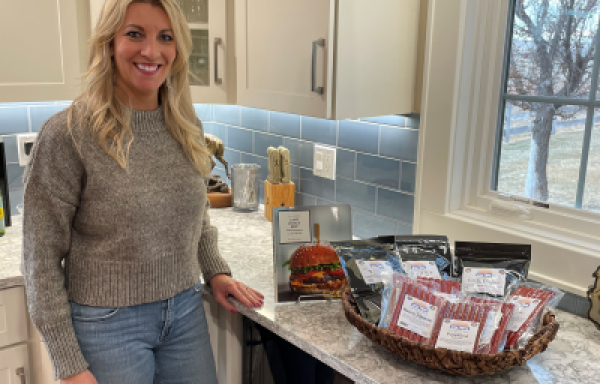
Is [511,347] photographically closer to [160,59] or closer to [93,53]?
[160,59]

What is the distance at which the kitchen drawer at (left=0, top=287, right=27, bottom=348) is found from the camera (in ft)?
5.32

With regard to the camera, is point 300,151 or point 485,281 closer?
point 485,281

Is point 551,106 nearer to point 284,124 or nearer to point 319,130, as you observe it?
point 319,130

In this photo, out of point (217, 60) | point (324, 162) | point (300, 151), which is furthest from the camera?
point (300, 151)

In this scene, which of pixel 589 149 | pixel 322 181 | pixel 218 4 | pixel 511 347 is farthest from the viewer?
pixel 322 181

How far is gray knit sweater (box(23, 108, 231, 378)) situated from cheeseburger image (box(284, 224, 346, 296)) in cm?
27

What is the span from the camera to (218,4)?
6.14 feet

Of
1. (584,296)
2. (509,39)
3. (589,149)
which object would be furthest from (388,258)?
(509,39)

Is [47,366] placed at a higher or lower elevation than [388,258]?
lower

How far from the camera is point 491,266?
1.28 metres

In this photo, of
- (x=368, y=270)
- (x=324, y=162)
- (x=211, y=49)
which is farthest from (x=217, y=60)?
(x=368, y=270)

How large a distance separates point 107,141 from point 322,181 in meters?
1.01

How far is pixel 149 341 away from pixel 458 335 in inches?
27.3

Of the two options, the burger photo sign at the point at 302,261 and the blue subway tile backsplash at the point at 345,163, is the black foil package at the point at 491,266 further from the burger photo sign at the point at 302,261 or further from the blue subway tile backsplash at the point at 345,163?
the blue subway tile backsplash at the point at 345,163
